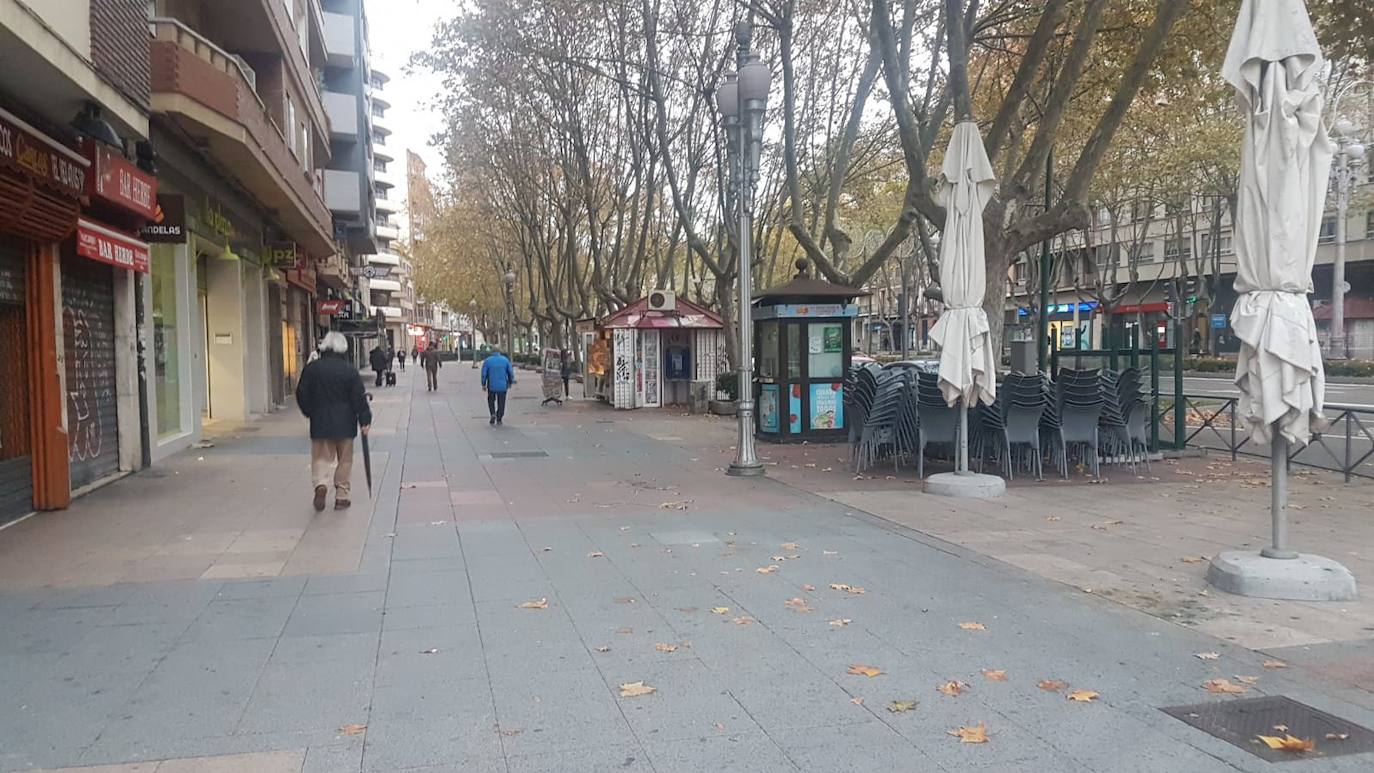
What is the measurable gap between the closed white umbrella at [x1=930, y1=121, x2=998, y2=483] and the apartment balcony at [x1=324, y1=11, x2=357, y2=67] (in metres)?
24.5

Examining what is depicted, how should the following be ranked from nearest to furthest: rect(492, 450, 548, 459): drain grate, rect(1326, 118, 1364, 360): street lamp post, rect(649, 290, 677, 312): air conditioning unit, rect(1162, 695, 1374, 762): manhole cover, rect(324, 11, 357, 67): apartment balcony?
rect(1162, 695, 1374, 762): manhole cover, rect(492, 450, 548, 459): drain grate, rect(649, 290, 677, 312): air conditioning unit, rect(1326, 118, 1364, 360): street lamp post, rect(324, 11, 357, 67): apartment balcony

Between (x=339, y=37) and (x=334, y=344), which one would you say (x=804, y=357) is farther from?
(x=339, y=37)

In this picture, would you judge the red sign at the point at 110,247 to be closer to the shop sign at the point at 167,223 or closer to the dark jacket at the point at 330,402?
the shop sign at the point at 167,223

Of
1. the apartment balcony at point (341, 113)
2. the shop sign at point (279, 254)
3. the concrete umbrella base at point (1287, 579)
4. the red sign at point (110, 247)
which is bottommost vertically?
the concrete umbrella base at point (1287, 579)

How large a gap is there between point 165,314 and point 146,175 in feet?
13.9

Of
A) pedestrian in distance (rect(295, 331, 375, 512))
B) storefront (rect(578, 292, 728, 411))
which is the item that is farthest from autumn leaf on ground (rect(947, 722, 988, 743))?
storefront (rect(578, 292, 728, 411))

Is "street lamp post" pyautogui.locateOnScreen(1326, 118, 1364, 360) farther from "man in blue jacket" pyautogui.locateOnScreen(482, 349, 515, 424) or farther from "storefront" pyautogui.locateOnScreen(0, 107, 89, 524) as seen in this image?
"storefront" pyautogui.locateOnScreen(0, 107, 89, 524)

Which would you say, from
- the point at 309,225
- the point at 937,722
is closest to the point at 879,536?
the point at 937,722

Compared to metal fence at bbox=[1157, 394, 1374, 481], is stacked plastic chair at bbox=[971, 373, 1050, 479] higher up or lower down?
higher up

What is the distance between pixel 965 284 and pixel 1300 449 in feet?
16.6

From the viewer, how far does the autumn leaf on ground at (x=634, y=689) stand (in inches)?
170

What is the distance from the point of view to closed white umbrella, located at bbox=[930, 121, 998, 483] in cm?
984

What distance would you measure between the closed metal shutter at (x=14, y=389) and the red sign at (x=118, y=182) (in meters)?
0.98

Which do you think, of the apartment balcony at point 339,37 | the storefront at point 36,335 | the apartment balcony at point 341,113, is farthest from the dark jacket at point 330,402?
the apartment balcony at point 341,113
